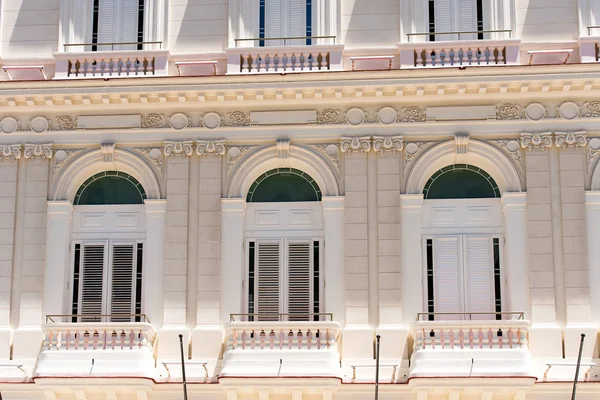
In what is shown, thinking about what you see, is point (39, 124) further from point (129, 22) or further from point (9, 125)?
point (129, 22)

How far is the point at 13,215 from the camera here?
3114 centimetres

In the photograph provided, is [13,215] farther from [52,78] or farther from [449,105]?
[449,105]

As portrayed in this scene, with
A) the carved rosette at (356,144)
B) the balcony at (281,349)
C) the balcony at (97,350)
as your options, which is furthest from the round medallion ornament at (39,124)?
the carved rosette at (356,144)

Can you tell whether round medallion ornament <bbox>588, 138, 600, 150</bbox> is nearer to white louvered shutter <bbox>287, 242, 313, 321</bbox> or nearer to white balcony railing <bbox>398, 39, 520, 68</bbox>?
white balcony railing <bbox>398, 39, 520, 68</bbox>

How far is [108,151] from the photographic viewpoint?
1227 inches

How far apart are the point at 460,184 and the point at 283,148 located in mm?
3949

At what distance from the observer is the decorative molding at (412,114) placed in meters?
30.8

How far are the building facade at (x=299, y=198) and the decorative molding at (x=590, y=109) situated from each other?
0.05m

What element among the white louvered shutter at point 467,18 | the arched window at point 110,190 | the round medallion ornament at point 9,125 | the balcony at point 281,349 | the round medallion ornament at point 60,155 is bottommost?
the balcony at point 281,349

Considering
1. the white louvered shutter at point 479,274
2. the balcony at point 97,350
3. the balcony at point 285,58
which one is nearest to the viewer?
the balcony at point 97,350

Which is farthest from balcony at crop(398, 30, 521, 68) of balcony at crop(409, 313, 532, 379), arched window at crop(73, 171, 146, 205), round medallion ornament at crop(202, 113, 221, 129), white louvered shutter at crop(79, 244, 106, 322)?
white louvered shutter at crop(79, 244, 106, 322)

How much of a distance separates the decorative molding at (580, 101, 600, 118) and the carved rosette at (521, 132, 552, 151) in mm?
897

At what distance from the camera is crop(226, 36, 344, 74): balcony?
102 ft

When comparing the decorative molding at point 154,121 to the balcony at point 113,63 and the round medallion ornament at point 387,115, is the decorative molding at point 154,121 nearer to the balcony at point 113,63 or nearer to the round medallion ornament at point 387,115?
the balcony at point 113,63
